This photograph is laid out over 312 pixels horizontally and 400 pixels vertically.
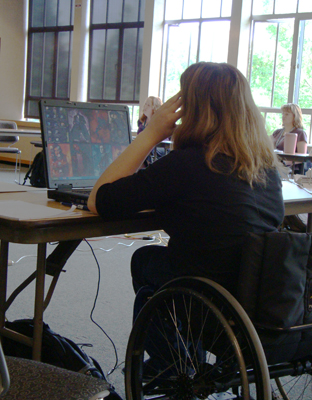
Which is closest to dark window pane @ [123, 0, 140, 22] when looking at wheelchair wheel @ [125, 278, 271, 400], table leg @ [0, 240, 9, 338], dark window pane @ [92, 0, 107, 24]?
dark window pane @ [92, 0, 107, 24]

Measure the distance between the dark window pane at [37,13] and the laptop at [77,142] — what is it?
824 cm

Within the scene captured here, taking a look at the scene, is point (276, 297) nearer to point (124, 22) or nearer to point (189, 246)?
point (189, 246)

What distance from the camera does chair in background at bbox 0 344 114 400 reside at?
746 mm

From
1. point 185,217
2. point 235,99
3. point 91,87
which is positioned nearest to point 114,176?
point 185,217

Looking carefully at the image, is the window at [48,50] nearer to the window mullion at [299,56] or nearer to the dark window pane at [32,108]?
the dark window pane at [32,108]

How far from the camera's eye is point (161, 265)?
125 cm

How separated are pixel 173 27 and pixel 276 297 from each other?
7177 mm

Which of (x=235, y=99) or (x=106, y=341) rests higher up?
(x=235, y=99)

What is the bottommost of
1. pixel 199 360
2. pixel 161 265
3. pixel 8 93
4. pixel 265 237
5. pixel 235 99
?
pixel 199 360

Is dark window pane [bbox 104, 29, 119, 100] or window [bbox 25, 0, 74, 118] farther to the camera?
window [bbox 25, 0, 74, 118]

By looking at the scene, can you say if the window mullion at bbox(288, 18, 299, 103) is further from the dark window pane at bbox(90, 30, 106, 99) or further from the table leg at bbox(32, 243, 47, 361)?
the table leg at bbox(32, 243, 47, 361)

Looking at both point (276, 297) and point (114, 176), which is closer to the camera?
point (276, 297)

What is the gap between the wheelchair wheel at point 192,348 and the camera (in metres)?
0.91

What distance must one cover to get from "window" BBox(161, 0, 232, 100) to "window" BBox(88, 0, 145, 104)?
514mm
